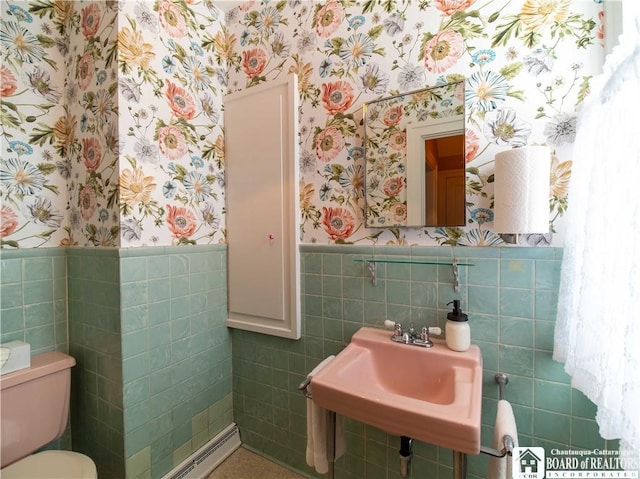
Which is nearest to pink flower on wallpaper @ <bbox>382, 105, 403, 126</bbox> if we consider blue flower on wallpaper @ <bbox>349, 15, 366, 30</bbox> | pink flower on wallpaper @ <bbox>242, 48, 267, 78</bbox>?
blue flower on wallpaper @ <bbox>349, 15, 366, 30</bbox>

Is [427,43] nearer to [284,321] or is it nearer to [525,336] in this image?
[525,336]

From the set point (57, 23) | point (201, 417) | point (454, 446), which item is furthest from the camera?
point (201, 417)

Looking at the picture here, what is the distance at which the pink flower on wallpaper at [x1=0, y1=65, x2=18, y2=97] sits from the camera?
1.17 meters

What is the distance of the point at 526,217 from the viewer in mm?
864

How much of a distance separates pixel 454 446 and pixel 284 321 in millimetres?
910

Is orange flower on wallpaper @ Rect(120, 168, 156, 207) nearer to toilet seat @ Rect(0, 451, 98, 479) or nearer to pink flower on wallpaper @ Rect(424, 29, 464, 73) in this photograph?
toilet seat @ Rect(0, 451, 98, 479)

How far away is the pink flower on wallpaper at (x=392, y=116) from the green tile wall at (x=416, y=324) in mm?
536

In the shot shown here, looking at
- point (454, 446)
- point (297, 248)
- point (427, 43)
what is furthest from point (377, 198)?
point (454, 446)

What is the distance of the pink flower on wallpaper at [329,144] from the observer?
1.29 meters

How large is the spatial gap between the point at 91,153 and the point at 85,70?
39 centimetres

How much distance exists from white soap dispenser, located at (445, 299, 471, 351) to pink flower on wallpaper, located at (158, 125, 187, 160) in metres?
1.40

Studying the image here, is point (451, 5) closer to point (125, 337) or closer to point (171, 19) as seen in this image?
point (171, 19)

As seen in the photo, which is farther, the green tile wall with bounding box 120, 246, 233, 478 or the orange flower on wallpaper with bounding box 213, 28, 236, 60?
the orange flower on wallpaper with bounding box 213, 28, 236, 60

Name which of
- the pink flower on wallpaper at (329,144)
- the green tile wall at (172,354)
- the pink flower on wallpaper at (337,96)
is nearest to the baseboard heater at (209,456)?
the green tile wall at (172,354)
